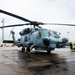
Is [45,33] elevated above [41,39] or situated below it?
above

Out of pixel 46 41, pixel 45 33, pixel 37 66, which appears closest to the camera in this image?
pixel 37 66

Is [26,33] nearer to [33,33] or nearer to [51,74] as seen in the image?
[33,33]

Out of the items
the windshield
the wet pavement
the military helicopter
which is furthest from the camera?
the windshield

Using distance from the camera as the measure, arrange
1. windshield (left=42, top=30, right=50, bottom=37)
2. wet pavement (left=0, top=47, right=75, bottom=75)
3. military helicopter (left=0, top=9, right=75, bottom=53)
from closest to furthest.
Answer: wet pavement (left=0, top=47, right=75, bottom=75) < military helicopter (left=0, top=9, right=75, bottom=53) < windshield (left=42, top=30, right=50, bottom=37)

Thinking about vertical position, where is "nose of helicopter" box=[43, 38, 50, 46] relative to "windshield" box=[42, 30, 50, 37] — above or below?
below

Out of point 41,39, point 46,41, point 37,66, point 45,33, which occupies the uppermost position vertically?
point 45,33

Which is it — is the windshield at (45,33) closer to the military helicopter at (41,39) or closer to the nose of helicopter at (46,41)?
the military helicopter at (41,39)

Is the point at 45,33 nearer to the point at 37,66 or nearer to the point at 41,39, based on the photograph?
the point at 41,39

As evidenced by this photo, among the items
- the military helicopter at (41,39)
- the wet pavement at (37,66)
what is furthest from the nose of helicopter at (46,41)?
the wet pavement at (37,66)

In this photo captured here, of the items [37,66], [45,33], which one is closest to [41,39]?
[45,33]

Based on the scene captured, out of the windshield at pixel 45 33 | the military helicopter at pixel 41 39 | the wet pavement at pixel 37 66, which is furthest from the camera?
the windshield at pixel 45 33

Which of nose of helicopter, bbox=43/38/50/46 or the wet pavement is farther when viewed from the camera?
nose of helicopter, bbox=43/38/50/46

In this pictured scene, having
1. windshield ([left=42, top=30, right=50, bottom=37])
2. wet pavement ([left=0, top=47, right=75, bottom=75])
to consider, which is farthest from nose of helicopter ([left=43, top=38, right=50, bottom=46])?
wet pavement ([left=0, top=47, right=75, bottom=75])

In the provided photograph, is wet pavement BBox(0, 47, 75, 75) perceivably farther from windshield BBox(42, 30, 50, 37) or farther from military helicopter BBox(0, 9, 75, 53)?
windshield BBox(42, 30, 50, 37)
